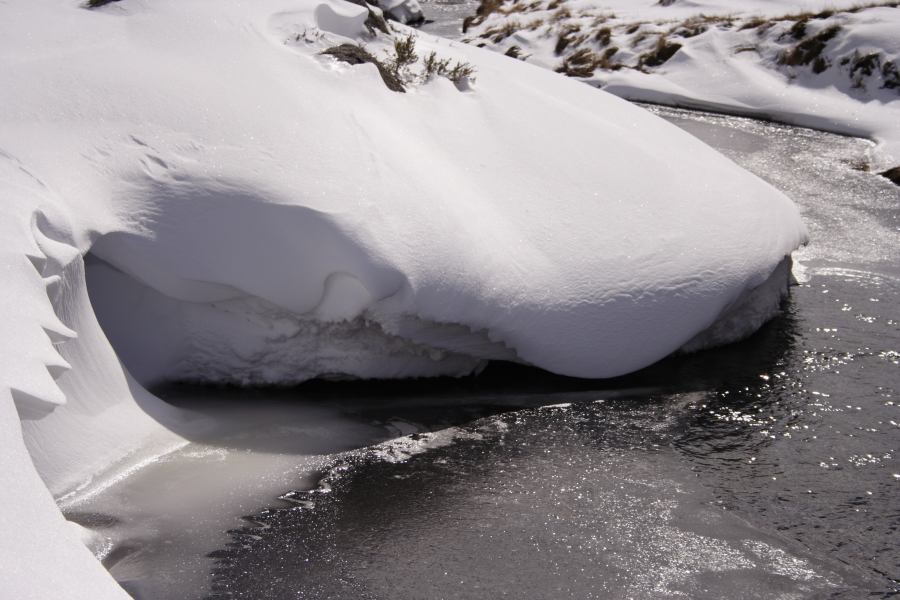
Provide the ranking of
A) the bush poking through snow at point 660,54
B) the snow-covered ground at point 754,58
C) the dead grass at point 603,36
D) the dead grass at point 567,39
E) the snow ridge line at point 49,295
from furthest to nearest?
the dead grass at point 567,39, the dead grass at point 603,36, the bush poking through snow at point 660,54, the snow-covered ground at point 754,58, the snow ridge line at point 49,295

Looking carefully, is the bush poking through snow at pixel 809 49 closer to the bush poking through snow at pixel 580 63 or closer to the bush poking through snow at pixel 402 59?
the bush poking through snow at pixel 580 63

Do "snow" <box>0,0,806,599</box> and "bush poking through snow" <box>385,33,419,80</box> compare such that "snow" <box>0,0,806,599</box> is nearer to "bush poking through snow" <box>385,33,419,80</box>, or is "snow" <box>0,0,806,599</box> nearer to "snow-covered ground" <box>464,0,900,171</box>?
"bush poking through snow" <box>385,33,419,80</box>

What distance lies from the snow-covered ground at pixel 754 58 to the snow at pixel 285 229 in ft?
22.5

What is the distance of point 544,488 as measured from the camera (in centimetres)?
554

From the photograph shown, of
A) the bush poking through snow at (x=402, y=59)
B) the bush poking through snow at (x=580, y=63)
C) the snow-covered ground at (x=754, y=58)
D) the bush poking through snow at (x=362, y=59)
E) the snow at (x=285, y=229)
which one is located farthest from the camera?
the bush poking through snow at (x=580, y=63)

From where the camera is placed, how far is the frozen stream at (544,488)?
4.72 metres

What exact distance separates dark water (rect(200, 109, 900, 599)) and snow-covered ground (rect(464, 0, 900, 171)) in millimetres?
6856

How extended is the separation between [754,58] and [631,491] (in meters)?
13.5

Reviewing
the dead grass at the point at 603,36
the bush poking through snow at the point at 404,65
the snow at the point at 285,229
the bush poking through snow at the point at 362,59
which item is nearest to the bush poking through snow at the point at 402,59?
the bush poking through snow at the point at 404,65

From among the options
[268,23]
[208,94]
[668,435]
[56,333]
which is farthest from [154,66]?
[668,435]

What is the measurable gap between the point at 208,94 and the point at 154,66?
0.53 metres

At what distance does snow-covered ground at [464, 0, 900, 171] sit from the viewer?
14984 mm

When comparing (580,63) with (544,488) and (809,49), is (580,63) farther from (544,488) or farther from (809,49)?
(544,488)

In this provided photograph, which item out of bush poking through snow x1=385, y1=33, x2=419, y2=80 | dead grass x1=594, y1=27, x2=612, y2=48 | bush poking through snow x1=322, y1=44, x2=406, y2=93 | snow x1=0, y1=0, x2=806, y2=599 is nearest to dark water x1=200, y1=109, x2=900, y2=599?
snow x1=0, y1=0, x2=806, y2=599
